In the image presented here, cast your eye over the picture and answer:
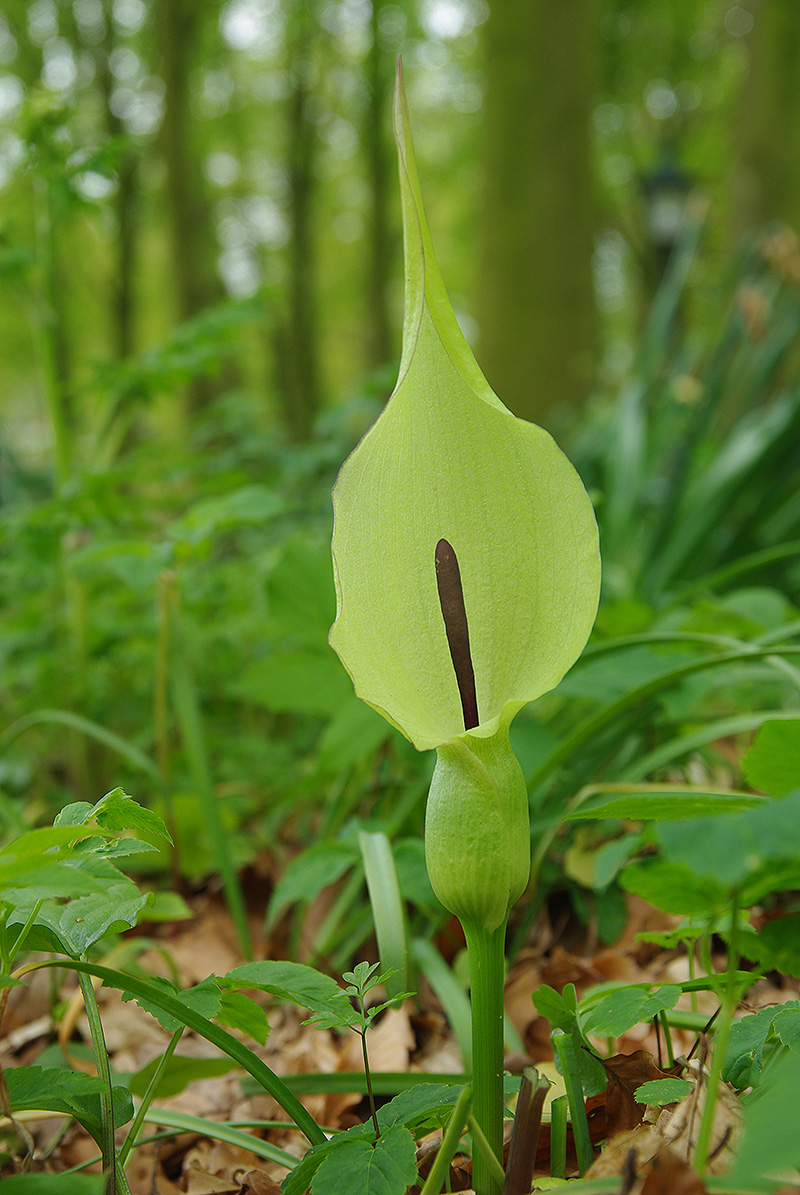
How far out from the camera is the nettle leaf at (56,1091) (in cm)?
64

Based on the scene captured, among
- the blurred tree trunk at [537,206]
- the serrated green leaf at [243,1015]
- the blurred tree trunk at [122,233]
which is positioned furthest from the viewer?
the blurred tree trunk at [122,233]

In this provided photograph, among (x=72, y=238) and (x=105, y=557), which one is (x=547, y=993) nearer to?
(x=105, y=557)

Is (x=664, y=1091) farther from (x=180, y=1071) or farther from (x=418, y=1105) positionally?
(x=180, y=1071)

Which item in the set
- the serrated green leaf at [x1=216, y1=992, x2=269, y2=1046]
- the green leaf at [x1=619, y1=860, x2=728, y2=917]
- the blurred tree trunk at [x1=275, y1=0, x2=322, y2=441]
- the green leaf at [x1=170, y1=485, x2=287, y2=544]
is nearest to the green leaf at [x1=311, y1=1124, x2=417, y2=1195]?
the serrated green leaf at [x1=216, y1=992, x2=269, y2=1046]

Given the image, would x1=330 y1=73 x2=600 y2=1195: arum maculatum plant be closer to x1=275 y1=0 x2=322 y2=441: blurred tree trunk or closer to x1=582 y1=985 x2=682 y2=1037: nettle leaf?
x1=582 y1=985 x2=682 y2=1037: nettle leaf

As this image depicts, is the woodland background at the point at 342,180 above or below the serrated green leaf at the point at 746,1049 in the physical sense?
above

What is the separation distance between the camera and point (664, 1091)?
0.66m

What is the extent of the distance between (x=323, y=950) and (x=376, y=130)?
11.5m

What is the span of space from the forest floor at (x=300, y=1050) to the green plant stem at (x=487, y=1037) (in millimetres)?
88

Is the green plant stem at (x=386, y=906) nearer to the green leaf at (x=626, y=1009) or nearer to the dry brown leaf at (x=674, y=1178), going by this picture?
the green leaf at (x=626, y=1009)

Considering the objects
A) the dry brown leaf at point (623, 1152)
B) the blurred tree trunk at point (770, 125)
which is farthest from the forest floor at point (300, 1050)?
the blurred tree trunk at point (770, 125)

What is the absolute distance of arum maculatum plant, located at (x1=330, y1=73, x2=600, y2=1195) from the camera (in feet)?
2.13

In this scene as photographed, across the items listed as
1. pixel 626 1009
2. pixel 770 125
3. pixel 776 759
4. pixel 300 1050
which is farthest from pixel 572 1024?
pixel 770 125

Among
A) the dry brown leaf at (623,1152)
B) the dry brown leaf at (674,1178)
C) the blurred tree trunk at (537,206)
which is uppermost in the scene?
the blurred tree trunk at (537,206)
